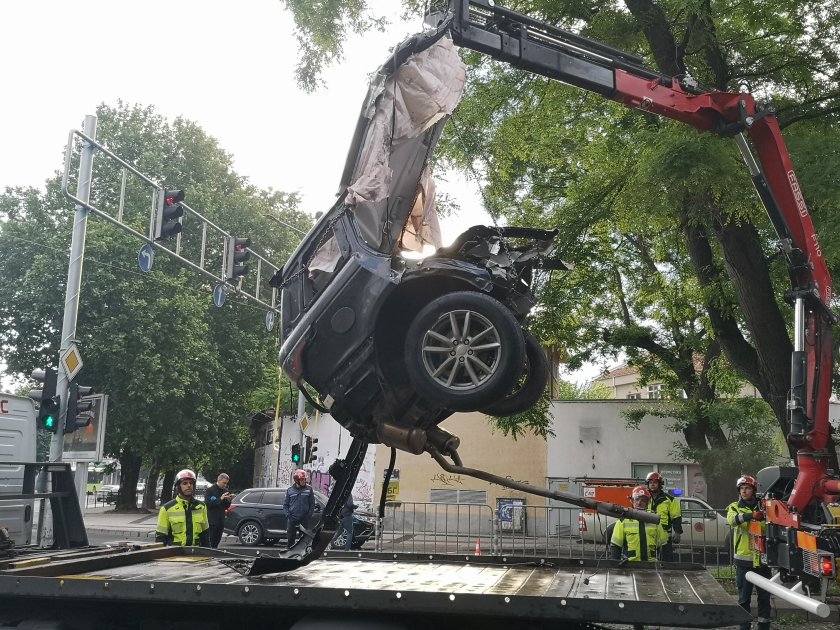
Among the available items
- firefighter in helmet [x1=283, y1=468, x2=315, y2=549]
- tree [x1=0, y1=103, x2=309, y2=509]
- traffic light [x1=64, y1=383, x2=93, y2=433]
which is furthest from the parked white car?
tree [x1=0, y1=103, x2=309, y2=509]

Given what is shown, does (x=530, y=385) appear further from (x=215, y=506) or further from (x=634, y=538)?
(x=215, y=506)

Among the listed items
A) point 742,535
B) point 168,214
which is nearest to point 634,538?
point 742,535

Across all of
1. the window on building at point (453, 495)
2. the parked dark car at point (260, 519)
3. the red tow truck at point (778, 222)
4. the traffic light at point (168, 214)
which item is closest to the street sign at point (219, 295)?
the traffic light at point (168, 214)

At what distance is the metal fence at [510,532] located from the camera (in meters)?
13.7

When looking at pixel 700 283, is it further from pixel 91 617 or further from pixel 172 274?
pixel 172 274

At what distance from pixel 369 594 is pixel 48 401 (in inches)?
419

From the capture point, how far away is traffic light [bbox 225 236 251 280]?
1739cm

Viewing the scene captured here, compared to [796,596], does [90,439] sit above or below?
above

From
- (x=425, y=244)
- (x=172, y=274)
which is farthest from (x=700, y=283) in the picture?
(x=172, y=274)

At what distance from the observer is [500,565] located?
249 inches

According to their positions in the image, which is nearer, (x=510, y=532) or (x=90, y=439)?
(x=510, y=532)

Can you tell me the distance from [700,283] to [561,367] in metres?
11.0

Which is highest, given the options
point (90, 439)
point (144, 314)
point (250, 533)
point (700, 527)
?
point (144, 314)

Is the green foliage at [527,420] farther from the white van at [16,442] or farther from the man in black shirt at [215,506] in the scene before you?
the white van at [16,442]
